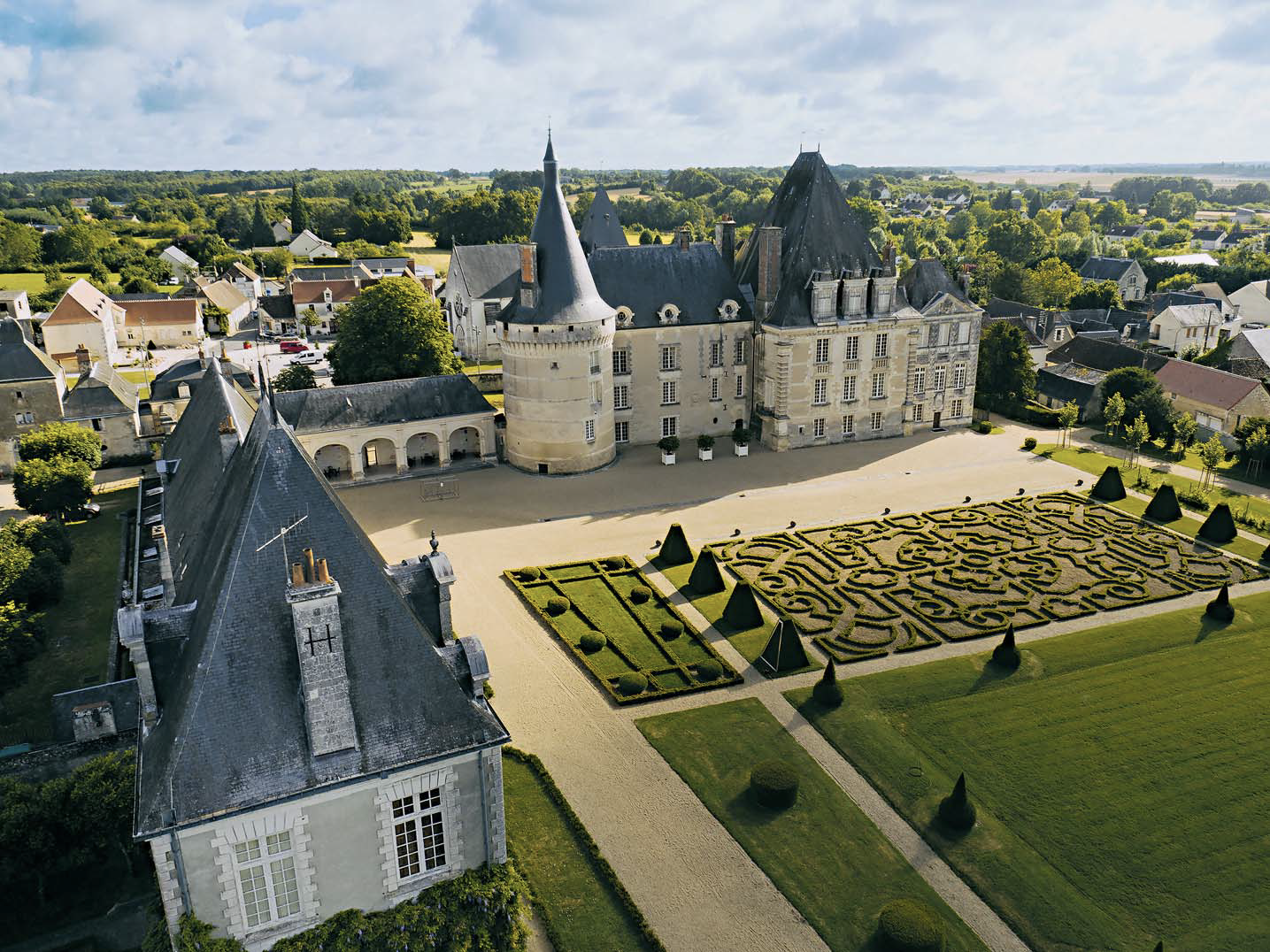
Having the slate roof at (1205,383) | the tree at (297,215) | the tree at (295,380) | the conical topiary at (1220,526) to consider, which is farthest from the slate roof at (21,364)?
the tree at (297,215)

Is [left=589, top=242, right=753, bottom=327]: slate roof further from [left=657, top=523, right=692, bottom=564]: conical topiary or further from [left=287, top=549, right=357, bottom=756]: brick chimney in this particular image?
[left=287, top=549, right=357, bottom=756]: brick chimney

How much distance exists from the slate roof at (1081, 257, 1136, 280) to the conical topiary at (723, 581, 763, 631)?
316ft

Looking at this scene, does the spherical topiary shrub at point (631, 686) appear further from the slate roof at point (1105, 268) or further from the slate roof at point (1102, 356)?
the slate roof at point (1105, 268)

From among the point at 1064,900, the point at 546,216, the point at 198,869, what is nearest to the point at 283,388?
the point at 546,216

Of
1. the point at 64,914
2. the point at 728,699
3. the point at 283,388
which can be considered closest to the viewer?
the point at 64,914

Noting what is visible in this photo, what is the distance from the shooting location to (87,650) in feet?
101

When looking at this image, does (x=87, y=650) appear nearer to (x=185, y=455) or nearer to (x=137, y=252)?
(x=185, y=455)

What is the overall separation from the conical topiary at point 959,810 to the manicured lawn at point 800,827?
6.00ft

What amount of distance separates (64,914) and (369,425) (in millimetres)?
29561

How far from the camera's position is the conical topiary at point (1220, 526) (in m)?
40.0

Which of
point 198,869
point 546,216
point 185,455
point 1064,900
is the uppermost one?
point 546,216

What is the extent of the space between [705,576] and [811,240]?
25433 mm

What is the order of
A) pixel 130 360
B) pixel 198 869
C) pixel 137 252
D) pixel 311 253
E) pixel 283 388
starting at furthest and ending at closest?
pixel 311 253, pixel 137 252, pixel 130 360, pixel 283 388, pixel 198 869

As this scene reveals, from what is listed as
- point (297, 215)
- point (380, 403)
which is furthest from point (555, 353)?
point (297, 215)
